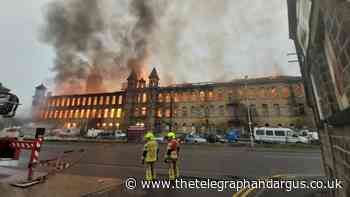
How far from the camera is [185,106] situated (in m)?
45.6

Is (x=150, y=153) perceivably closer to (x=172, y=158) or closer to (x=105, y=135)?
(x=172, y=158)

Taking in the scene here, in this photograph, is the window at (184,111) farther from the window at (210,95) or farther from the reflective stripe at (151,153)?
the reflective stripe at (151,153)

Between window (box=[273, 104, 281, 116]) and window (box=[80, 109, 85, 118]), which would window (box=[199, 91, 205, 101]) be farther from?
window (box=[80, 109, 85, 118])

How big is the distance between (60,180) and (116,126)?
146 ft

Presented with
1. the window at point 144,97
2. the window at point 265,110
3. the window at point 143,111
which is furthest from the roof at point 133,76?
the window at point 265,110

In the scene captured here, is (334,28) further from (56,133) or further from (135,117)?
(56,133)

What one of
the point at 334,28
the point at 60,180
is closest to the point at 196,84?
the point at 60,180

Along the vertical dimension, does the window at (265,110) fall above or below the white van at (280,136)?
above

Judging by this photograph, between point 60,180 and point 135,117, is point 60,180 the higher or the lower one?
the lower one

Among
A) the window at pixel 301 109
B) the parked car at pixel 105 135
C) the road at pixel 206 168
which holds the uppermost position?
the window at pixel 301 109

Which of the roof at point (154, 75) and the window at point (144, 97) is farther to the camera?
the roof at point (154, 75)

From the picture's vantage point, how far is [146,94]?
4928cm

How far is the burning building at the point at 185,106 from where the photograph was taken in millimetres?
38469

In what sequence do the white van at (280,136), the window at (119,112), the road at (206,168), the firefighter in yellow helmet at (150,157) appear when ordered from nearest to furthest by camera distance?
the road at (206,168) < the firefighter in yellow helmet at (150,157) < the white van at (280,136) < the window at (119,112)
